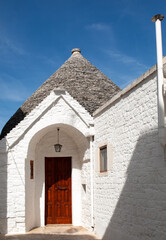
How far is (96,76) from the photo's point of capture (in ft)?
48.0

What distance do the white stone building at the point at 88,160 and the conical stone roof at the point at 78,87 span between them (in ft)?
0.14

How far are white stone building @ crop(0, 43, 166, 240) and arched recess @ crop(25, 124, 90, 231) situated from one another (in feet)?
0.11

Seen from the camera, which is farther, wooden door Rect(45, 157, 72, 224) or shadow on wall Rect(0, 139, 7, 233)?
wooden door Rect(45, 157, 72, 224)

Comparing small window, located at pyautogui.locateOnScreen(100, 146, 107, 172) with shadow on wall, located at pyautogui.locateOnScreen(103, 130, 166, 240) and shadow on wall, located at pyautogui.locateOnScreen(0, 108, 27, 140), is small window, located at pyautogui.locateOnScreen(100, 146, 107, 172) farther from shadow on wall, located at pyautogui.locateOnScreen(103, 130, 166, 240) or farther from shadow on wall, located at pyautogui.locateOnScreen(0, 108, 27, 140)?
shadow on wall, located at pyautogui.locateOnScreen(0, 108, 27, 140)

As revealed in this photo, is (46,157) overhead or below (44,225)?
overhead

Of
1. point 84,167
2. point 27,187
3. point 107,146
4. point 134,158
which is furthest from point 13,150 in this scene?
point 134,158

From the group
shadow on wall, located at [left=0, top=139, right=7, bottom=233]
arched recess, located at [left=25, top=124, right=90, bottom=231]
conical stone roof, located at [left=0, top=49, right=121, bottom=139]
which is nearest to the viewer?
shadow on wall, located at [left=0, top=139, right=7, bottom=233]

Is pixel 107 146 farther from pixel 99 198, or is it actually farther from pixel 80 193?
pixel 80 193

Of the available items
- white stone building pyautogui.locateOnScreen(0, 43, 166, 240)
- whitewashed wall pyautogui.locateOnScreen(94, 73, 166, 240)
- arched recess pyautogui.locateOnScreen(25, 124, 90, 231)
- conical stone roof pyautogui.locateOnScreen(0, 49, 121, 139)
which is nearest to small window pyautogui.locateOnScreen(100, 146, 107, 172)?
white stone building pyautogui.locateOnScreen(0, 43, 166, 240)

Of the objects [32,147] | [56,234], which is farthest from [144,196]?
[32,147]

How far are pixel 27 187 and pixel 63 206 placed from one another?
1960 millimetres

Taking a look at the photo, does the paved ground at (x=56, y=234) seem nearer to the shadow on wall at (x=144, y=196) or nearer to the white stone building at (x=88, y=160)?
the white stone building at (x=88, y=160)

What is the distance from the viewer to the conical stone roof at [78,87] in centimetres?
1309

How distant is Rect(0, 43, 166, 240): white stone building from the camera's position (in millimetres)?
6426
